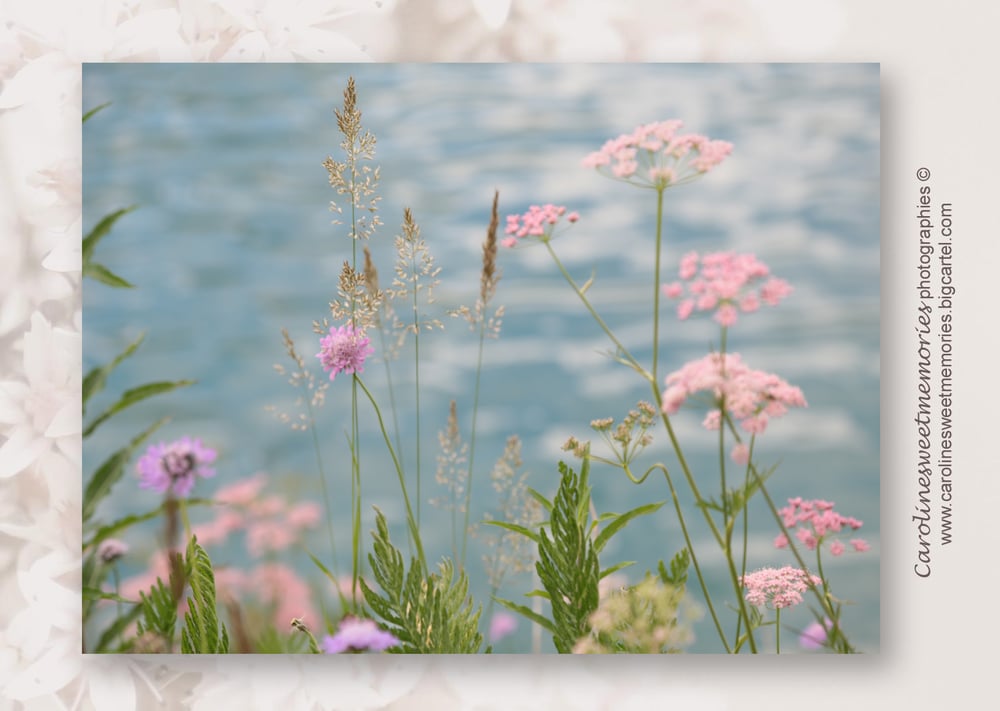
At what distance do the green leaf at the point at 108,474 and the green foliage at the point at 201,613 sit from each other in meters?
0.19

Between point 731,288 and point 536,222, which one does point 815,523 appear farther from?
point 536,222

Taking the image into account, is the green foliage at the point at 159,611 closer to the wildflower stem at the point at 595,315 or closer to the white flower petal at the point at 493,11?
the wildflower stem at the point at 595,315

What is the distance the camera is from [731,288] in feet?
5.27

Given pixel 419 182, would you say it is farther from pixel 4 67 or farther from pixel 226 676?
pixel 226 676

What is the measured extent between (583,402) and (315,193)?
65 centimetres

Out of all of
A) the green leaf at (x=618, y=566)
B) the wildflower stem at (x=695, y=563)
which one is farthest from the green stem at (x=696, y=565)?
the green leaf at (x=618, y=566)

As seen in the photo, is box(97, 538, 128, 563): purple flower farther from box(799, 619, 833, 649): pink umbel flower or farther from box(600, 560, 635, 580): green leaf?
box(799, 619, 833, 649): pink umbel flower

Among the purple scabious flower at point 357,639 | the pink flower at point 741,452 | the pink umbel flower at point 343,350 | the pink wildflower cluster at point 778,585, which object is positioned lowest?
the purple scabious flower at point 357,639

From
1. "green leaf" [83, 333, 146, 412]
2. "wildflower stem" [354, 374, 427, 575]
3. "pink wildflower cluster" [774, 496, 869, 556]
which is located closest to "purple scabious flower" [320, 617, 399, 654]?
"wildflower stem" [354, 374, 427, 575]

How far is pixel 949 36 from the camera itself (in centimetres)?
167

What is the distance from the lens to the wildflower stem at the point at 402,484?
5.36 ft

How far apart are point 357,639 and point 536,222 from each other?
85 centimetres

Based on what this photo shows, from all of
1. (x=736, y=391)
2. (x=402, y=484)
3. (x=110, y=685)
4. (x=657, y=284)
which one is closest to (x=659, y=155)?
(x=657, y=284)

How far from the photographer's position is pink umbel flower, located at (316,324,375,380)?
5.39ft
